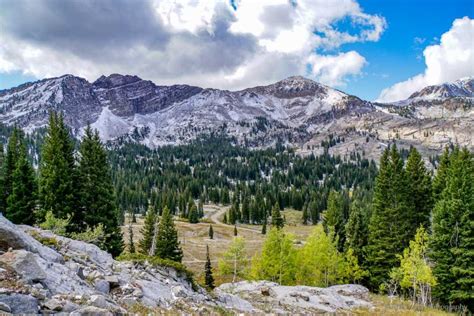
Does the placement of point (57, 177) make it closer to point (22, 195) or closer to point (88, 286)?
point (22, 195)

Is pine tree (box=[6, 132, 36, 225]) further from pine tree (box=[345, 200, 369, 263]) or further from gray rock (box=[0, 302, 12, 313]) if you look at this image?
pine tree (box=[345, 200, 369, 263])

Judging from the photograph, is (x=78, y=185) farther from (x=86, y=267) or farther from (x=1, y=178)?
(x=86, y=267)

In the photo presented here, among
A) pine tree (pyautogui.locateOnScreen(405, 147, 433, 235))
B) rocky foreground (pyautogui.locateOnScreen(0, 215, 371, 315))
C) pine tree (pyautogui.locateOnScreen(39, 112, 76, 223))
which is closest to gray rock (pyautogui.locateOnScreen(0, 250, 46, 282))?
rocky foreground (pyautogui.locateOnScreen(0, 215, 371, 315))

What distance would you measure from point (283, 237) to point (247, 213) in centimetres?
9971

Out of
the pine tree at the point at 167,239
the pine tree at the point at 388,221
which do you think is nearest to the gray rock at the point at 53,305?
the pine tree at the point at 167,239

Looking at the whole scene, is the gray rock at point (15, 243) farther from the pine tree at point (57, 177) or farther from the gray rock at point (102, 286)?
the pine tree at point (57, 177)

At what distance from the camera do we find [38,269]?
12.9 meters

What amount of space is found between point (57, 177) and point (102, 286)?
29.3 m

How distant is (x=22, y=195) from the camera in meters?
44.6

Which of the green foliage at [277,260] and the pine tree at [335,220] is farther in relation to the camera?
the pine tree at [335,220]

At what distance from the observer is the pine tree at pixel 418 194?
5012 centimetres

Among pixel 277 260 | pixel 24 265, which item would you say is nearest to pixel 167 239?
pixel 277 260

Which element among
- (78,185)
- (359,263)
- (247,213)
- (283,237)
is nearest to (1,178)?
(78,185)

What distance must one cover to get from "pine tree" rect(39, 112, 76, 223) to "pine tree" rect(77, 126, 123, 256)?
90 centimetres
